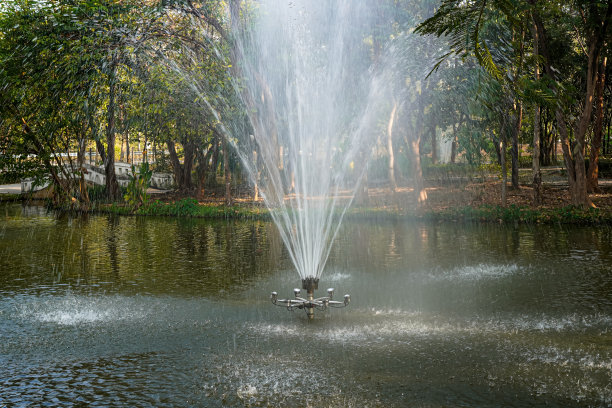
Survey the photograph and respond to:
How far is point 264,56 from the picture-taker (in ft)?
93.1

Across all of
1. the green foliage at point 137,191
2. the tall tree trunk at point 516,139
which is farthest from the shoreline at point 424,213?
the tall tree trunk at point 516,139

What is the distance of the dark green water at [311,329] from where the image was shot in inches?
296

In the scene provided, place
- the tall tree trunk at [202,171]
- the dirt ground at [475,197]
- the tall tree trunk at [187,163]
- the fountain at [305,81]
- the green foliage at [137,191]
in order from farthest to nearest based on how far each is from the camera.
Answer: the tall tree trunk at [187,163] < the tall tree trunk at [202,171] < the green foliage at [137,191] < the dirt ground at [475,197] < the fountain at [305,81]

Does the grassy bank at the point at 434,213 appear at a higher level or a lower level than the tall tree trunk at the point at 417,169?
lower

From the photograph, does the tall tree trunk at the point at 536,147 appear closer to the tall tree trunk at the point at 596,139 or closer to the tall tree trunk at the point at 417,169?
the tall tree trunk at the point at 596,139

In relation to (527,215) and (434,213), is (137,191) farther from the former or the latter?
(527,215)

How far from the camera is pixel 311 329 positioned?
10.2 meters

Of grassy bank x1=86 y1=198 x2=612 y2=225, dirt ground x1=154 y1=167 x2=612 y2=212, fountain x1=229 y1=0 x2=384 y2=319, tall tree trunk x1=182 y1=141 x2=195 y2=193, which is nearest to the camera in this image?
grassy bank x1=86 y1=198 x2=612 y2=225

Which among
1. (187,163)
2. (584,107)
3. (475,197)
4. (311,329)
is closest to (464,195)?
(475,197)

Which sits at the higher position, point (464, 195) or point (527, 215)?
point (464, 195)

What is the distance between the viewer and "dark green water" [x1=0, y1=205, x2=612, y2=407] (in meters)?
7.53

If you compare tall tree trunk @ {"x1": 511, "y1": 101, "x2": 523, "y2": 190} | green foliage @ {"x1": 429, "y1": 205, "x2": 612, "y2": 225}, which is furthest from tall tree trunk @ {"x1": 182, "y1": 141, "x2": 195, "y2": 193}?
tall tree trunk @ {"x1": 511, "y1": 101, "x2": 523, "y2": 190}

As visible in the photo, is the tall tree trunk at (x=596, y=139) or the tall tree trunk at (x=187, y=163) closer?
the tall tree trunk at (x=596, y=139)

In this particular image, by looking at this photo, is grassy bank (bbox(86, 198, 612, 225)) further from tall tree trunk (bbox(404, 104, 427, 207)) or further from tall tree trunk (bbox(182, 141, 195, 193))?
tall tree trunk (bbox(182, 141, 195, 193))
